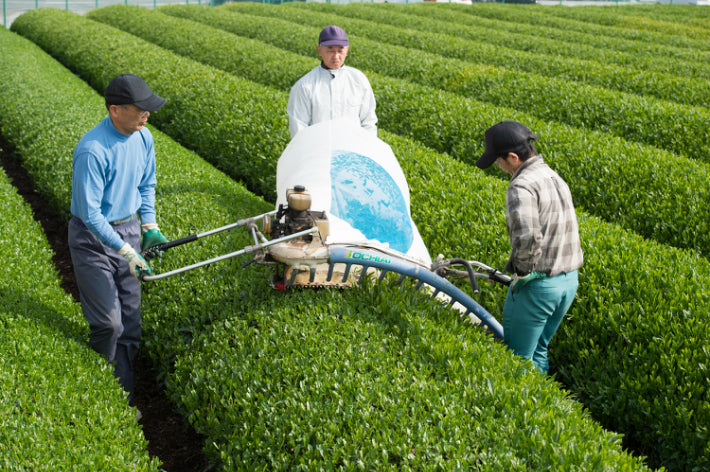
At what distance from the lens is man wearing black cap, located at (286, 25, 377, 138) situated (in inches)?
247

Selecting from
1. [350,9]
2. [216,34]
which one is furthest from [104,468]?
[350,9]

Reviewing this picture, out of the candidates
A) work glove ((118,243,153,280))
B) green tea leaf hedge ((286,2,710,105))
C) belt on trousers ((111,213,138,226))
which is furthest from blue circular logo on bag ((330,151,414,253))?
green tea leaf hedge ((286,2,710,105))

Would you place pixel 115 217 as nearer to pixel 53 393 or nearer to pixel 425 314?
pixel 53 393

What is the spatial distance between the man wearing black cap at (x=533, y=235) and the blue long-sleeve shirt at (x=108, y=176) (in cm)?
259

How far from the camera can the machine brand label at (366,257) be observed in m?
4.21

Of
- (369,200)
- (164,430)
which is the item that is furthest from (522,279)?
(164,430)

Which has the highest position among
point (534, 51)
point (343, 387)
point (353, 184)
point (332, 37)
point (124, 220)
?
point (332, 37)

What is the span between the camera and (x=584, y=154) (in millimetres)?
8789

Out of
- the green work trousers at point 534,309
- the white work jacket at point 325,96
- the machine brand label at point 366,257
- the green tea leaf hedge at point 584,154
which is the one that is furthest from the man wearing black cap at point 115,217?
the green tea leaf hedge at point 584,154

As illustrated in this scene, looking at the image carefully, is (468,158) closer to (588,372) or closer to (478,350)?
(588,372)

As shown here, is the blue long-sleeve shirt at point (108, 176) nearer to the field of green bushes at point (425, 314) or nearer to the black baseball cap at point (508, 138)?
the field of green bushes at point (425, 314)

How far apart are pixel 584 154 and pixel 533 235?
5.27 m

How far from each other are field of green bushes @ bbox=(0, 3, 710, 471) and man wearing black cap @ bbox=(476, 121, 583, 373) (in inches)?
14.8

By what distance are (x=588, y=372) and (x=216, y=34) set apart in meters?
19.0
